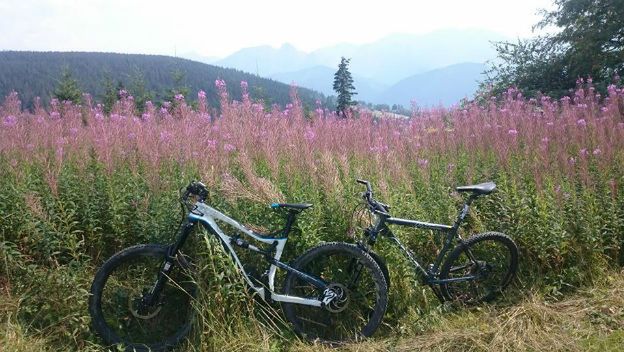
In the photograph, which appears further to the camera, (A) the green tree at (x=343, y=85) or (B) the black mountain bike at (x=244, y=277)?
(A) the green tree at (x=343, y=85)

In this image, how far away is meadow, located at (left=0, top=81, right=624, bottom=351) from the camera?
3619 mm

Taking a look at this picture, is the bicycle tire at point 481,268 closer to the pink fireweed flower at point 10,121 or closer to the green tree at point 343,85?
the pink fireweed flower at point 10,121

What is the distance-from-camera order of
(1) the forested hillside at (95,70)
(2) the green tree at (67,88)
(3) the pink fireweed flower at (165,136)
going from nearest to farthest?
(3) the pink fireweed flower at (165,136) → (2) the green tree at (67,88) → (1) the forested hillside at (95,70)

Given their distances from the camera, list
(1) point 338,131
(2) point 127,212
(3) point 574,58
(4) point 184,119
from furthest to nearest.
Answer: (3) point 574,58, (1) point 338,131, (4) point 184,119, (2) point 127,212

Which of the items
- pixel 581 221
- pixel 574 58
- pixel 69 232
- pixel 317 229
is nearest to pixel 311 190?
pixel 317 229

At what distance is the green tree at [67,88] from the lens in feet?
71.6

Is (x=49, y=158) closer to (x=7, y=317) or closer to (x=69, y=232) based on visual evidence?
(x=69, y=232)

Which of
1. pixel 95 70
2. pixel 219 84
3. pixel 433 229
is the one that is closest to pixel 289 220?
pixel 433 229

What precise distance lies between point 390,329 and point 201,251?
1.83 meters

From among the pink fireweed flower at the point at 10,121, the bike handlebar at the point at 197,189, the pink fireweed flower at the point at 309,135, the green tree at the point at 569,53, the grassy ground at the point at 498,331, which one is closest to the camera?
the grassy ground at the point at 498,331

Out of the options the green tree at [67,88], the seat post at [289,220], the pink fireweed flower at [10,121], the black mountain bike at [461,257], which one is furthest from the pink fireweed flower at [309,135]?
the green tree at [67,88]

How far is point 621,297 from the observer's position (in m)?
3.87

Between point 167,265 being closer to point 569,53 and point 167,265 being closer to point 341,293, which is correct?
point 341,293

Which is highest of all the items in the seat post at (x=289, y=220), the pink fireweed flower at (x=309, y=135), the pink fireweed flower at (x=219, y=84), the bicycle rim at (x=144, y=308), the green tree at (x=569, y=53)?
the green tree at (x=569, y=53)
